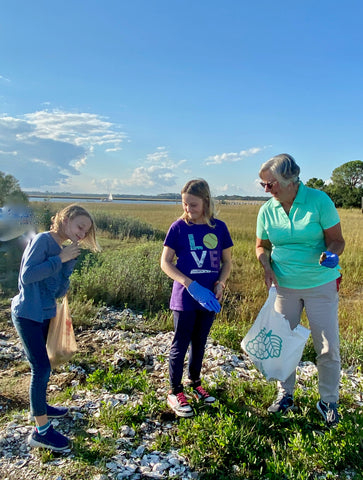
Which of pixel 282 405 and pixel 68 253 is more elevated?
Result: pixel 68 253

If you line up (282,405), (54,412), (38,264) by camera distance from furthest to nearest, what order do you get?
1. (282,405)
2. (54,412)
3. (38,264)

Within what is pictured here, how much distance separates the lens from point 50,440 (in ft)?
8.09

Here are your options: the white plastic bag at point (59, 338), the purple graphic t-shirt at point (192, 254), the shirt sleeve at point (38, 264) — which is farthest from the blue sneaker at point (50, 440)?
the purple graphic t-shirt at point (192, 254)

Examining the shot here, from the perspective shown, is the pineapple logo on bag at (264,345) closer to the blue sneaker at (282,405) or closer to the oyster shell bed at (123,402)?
the blue sneaker at (282,405)

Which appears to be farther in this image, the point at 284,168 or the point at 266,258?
the point at 266,258

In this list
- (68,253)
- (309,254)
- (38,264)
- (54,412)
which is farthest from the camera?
(54,412)

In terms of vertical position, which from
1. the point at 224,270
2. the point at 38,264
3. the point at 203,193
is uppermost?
the point at 203,193

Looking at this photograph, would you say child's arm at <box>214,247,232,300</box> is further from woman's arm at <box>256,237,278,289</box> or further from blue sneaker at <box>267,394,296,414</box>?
blue sneaker at <box>267,394,296,414</box>

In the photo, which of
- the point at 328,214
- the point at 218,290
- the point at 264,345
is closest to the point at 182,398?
the point at 264,345

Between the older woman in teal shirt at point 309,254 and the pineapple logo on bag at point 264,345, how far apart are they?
26 centimetres

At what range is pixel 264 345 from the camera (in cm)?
293

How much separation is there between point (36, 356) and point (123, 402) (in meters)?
0.96

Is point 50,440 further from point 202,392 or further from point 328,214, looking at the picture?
point 328,214

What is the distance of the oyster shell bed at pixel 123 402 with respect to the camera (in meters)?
2.33
